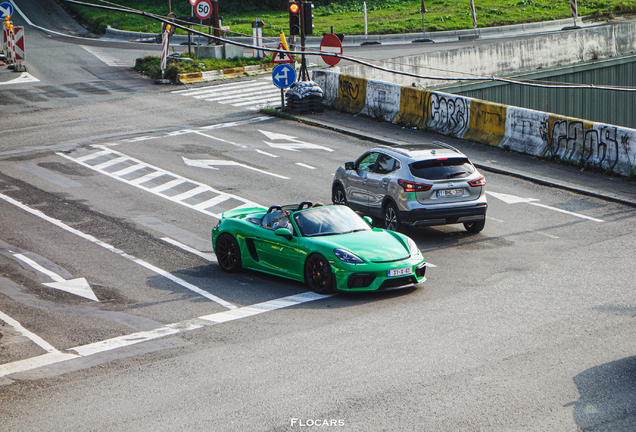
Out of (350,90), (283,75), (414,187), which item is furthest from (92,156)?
(414,187)

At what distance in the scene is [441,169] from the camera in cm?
1522

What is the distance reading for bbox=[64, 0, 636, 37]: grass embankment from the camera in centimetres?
4919

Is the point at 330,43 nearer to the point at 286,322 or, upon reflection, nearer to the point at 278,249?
the point at 278,249

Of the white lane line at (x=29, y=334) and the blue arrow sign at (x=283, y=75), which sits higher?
the blue arrow sign at (x=283, y=75)

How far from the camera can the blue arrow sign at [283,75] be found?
28.0 meters

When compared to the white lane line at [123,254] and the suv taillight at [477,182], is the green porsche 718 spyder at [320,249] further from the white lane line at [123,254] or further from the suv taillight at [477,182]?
the suv taillight at [477,182]

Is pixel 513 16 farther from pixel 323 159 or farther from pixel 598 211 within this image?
pixel 598 211

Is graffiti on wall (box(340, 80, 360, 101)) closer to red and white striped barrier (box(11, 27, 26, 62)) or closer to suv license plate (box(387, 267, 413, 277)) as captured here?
red and white striped barrier (box(11, 27, 26, 62))

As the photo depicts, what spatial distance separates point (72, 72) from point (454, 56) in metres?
17.9

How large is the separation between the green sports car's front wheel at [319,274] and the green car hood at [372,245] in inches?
13.1

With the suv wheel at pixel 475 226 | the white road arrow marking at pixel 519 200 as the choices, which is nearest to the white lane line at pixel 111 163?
the white road arrow marking at pixel 519 200

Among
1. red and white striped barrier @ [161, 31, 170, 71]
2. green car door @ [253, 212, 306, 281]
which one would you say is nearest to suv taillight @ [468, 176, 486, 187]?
green car door @ [253, 212, 306, 281]

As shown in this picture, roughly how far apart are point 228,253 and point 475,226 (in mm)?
5116

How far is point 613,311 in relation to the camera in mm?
10586
